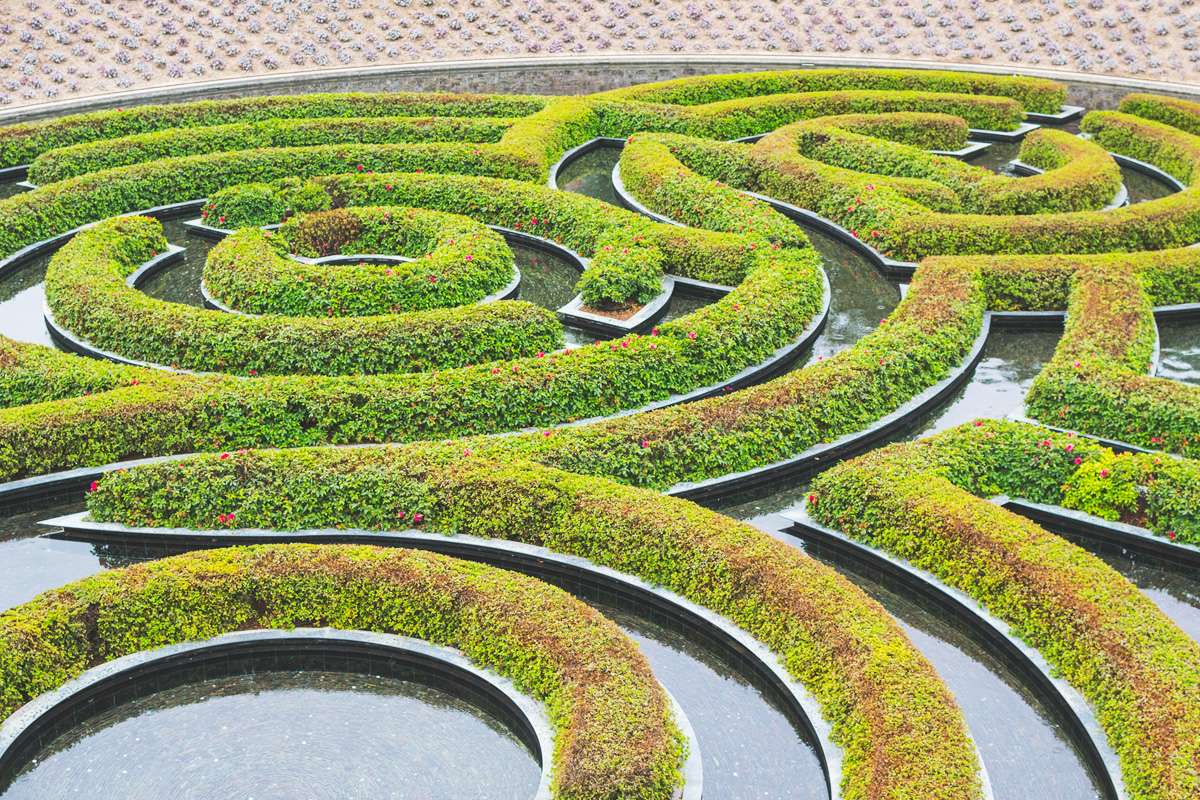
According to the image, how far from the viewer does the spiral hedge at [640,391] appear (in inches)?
448

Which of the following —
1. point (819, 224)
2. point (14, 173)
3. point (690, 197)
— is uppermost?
point (690, 197)

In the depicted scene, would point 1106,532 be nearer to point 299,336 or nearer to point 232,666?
point 232,666

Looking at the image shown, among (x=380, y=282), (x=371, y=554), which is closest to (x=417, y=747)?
(x=371, y=554)

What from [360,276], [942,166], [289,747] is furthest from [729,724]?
[942,166]

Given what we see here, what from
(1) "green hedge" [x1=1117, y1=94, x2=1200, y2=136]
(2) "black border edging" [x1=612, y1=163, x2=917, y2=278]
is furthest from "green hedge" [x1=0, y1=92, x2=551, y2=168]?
(1) "green hedge" [x1=1117, y1=94, x2=1200, y2=136]

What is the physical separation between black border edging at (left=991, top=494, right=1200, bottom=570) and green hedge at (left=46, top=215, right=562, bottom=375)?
7744mm

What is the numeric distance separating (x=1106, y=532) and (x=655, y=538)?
18.9ft

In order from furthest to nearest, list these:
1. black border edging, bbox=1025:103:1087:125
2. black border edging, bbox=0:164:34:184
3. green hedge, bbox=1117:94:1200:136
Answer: black border edging, bbox=1025:103:1087:125, green hedge, bbox=1117:94:1200:136, black border edging, bbox=0:164:34:184

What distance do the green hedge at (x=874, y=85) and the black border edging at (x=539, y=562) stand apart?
22.0 meters

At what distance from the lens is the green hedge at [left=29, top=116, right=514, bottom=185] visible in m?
26.3

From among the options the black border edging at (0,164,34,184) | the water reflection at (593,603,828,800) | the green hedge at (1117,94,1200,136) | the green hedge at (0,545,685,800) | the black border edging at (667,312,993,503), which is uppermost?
the green hedge at (1117,94,1200,136)

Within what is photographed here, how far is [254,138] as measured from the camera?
1087 inches

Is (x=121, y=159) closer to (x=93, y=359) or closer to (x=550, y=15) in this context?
(x=93, y=359)

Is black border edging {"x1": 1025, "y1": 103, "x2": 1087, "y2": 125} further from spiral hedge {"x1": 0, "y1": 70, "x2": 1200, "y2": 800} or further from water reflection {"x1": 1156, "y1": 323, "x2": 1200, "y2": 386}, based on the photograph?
water reflection {"x1": 1156, "y1": 323, "x2": 1200, "y2": 386}
